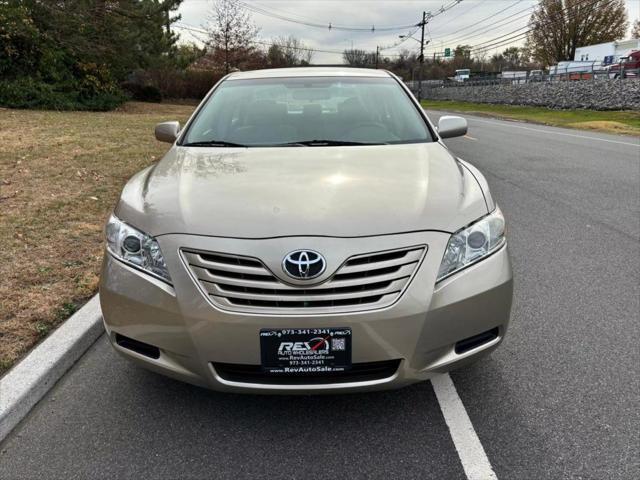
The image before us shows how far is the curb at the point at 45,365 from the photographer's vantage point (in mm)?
2568

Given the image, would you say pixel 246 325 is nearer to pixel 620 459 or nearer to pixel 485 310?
pixel 485 310

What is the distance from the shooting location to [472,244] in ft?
7.80

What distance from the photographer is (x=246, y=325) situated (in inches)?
84.4

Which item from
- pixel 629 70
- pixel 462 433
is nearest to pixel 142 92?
pixel 629 70

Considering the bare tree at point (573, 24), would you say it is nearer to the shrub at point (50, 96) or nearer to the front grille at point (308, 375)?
the shrub at point (50, 96)

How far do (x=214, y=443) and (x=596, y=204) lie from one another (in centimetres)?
623

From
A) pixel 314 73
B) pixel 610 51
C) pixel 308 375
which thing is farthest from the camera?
pixel 610 51

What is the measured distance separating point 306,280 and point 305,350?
0.28m

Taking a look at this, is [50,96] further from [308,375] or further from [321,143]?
[308,375]

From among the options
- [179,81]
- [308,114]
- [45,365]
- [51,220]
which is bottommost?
[45,365]

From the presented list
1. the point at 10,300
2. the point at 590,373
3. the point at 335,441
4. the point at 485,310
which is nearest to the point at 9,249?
the point at 10,300

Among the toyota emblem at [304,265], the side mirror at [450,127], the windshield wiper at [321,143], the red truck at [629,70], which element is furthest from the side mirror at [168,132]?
the red truck at [629,70]

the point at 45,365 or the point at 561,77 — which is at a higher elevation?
the point at 561,77

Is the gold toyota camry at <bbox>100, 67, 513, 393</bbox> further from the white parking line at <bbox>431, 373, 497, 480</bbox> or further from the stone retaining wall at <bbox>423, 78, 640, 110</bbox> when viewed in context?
the stone retaining wall at <bbox>423, 78, 640, 110</bbox>
